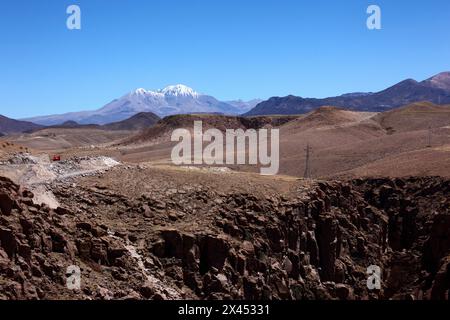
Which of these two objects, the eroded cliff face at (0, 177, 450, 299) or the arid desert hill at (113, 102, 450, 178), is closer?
the eroded cliff face at (0, 177, 450, 299)

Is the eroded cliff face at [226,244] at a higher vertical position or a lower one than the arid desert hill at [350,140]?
lower

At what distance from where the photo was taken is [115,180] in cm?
3219

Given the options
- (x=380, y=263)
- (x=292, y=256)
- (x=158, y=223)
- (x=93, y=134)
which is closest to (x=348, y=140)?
(x=380, y=263)

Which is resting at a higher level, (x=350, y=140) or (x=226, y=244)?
(x=350, y=140)

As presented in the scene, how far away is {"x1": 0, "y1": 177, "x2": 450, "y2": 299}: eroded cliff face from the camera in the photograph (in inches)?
881

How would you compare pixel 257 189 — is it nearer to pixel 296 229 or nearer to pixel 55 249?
pixel 296 229

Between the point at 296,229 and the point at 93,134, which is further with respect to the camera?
the point at 93,134

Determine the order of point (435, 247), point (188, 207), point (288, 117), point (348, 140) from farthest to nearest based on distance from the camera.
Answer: point (288, 117), point (348, 140), point (435, 247), point (188, 207)

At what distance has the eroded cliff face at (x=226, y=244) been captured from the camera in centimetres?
2238

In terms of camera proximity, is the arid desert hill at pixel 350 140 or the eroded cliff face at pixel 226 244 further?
the arid desert hill at pixel 350 140

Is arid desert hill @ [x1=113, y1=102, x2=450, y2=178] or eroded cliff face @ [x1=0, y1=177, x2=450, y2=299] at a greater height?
arid desert hill @ [x1=113, y1=102, x2=450, y2=178]

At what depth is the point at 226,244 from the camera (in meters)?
28.0

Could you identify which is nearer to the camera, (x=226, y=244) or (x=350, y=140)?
(x=226, y=244)

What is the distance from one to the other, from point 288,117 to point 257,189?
278 feet
